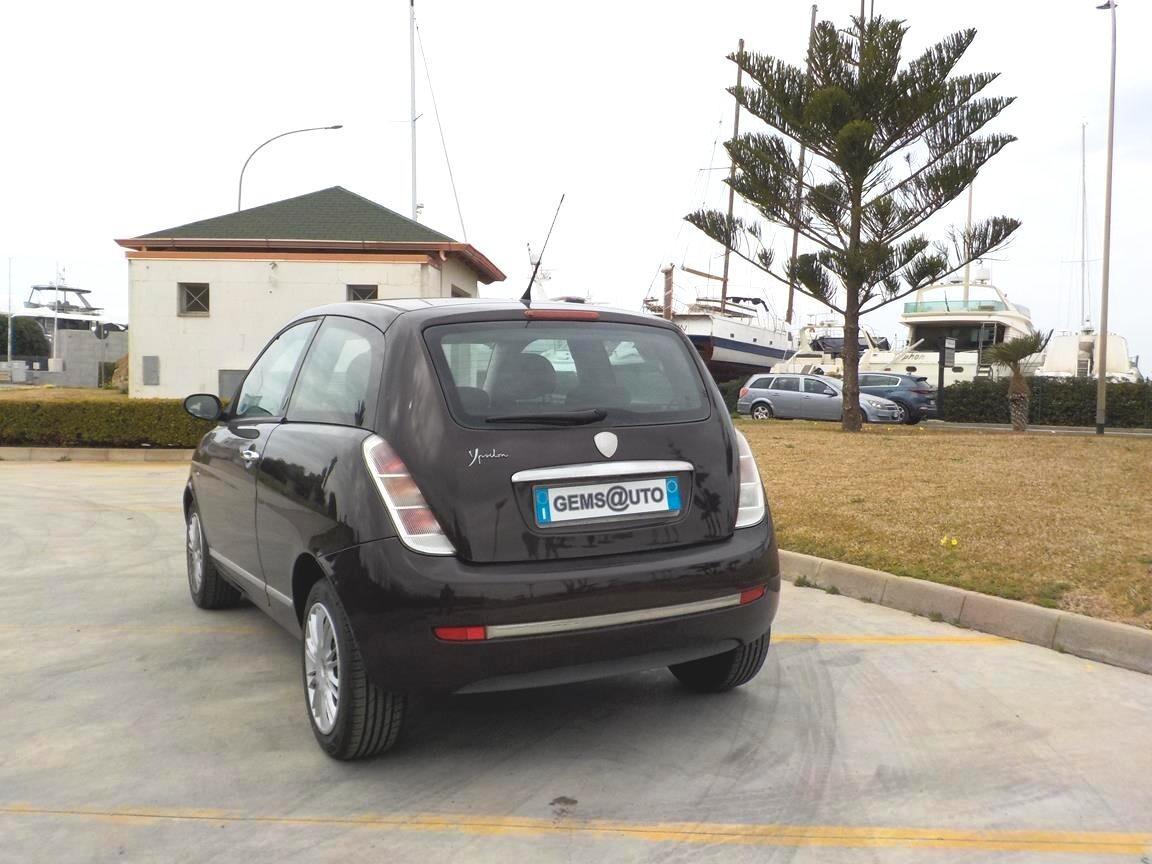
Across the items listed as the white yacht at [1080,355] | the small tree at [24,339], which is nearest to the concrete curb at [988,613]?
the white yacht at [1080,355]

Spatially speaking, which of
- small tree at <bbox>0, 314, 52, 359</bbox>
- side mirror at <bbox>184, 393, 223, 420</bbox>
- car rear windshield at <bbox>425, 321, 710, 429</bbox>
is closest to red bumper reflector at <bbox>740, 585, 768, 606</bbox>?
car rear windshield at <bbox>425, 321, 710, 429</bbox>

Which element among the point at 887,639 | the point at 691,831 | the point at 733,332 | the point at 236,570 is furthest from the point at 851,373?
the point at 733,332

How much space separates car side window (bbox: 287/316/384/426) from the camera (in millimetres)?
3969

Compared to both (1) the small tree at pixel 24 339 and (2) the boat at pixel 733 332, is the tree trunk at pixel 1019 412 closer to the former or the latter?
(2) the boat at pixel 733 332

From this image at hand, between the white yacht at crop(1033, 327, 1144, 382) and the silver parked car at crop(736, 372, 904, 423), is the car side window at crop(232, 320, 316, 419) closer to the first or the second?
the silver parked car at crop(736, 372, 904, 423)

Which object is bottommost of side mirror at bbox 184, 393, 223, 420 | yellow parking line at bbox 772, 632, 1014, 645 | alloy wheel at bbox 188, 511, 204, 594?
yellow parking line at bbox 772, 632, 1014, 645

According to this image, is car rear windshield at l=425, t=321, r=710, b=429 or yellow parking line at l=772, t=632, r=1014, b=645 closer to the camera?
car rear windshield at l=425, t=321, r=710, b=429

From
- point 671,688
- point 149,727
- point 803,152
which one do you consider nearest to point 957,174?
point 803,152

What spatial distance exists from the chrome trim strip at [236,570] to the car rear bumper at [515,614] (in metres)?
1.17

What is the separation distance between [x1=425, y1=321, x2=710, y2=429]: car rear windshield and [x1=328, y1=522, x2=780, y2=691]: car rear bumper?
21.5 inches

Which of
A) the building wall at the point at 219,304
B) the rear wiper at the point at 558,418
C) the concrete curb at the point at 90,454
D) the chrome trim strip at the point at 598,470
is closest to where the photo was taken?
the chrome trim strip at the point at 598,470

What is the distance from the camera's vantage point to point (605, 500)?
3.71 meters

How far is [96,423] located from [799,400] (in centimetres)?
1888

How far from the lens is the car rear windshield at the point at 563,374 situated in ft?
12.4
